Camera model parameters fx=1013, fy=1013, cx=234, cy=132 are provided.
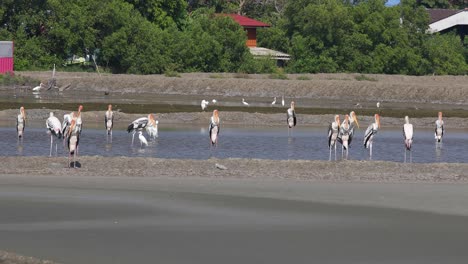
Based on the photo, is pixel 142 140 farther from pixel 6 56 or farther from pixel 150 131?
pixel 6 56

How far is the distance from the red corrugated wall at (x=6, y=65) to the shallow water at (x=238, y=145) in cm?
2659

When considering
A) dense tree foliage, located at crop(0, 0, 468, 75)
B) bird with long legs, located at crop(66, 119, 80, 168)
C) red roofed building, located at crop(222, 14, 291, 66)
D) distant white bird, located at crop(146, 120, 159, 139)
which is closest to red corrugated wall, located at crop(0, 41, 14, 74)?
dense tree foliage, located at crop(0, 0, 468, 75)

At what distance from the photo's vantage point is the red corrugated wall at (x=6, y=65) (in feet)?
187

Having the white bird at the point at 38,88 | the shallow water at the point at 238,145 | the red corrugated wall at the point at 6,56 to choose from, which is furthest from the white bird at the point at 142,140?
the red corrugated wall at the point at 6,56

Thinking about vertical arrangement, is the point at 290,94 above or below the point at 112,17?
below

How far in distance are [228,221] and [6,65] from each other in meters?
44.7

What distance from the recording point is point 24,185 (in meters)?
17.8

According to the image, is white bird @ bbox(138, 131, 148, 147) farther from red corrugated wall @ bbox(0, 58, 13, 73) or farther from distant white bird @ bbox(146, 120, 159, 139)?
red corrugated wall @ bbox(0, 58, 13, 73)

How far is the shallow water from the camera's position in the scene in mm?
24797

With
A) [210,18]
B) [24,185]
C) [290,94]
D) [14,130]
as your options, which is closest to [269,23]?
[210,18]

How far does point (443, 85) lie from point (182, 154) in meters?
31.5

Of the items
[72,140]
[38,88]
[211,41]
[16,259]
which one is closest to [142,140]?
[72,140]

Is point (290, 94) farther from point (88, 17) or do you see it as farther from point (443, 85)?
point (88, 17)

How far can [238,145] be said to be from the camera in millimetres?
27250
